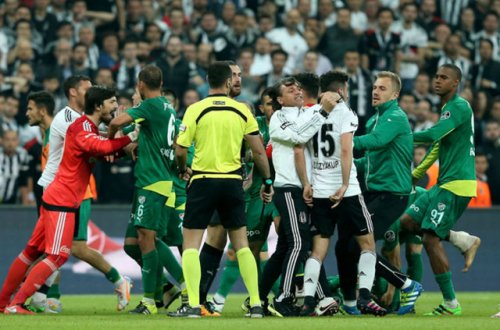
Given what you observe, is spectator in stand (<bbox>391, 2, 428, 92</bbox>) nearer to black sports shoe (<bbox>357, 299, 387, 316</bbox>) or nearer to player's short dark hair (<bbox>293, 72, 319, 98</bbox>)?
player's short dark hair (<bbox>293, 72, 319, 98</bbox>)

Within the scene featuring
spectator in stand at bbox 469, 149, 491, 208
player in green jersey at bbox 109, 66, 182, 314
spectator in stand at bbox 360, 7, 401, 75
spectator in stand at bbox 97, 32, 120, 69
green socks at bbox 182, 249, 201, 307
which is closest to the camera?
green socks at bbox 182, 249, 201, 307

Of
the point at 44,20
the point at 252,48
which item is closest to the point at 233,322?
the point at 252,48

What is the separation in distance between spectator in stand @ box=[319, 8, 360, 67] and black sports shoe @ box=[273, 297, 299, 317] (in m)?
9.26

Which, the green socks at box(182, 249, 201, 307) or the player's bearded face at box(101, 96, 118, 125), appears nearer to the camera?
the green socks at box(182, 249, 201, 307)

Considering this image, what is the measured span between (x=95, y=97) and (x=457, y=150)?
3858 millimetres

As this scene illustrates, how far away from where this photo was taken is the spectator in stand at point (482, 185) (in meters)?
18.7

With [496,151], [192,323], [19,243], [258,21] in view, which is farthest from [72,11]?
[192,323]

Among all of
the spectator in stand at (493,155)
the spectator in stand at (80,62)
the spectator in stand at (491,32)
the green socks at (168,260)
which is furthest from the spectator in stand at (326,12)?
the green socks at (168,260)

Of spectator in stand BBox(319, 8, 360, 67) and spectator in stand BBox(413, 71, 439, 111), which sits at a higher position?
spectator in stand BBox(319, 8, 360, 67)

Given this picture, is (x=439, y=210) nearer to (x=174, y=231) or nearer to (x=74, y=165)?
(x=174, y=231)

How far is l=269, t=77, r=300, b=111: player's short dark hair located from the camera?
12.6m

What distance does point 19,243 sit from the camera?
17703mm

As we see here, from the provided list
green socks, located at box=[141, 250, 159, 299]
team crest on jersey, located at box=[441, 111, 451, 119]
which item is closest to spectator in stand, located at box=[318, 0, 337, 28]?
team crest on jersey, located at box=[441, 111, 451, 119]

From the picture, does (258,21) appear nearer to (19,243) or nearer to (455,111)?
(19,243)
